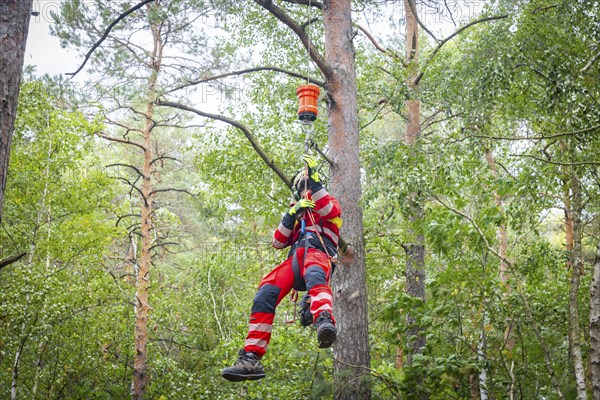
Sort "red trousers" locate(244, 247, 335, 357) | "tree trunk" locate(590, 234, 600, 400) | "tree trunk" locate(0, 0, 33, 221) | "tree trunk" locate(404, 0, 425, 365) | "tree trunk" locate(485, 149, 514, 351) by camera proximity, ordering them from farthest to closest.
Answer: "tree trunk" locate(404, 0, 425, 365)
"tree trunk" locate(485, 149, 514, 351)
"tree trunk" locate(590, 234, 600, 400)
"red trousers" locate(244, 247, 335, 357)
"tree trunk" locate(0, 0, 33, 221)

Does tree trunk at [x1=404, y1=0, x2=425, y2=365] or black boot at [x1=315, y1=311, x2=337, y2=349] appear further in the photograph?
tree trunk at [x1=404, y1=0, x2=425, y2=365]

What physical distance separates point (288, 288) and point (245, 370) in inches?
29.1

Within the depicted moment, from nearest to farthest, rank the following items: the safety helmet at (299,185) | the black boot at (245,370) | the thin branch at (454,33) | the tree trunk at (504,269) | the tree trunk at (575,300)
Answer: the black boot at (245,370), the safety helmet at (299,185), the tree trunk at (575,300), the tree trunk at (504,269), the thin branch at (454,33)

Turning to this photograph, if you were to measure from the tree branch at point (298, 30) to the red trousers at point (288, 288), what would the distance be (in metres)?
2.41

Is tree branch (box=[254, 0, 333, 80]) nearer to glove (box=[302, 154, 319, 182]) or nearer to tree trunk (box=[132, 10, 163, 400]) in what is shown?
glove (box=[302, 154, 319, 182])

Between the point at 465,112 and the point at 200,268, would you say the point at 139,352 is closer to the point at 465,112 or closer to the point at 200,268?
the point at 200,268

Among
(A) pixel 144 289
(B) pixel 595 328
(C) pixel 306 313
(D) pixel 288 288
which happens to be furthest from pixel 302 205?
(A) pixel 144 289

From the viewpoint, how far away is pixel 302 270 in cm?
469

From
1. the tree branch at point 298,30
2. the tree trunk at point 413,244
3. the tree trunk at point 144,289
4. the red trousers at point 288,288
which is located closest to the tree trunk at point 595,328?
the red trousers at point 288,288

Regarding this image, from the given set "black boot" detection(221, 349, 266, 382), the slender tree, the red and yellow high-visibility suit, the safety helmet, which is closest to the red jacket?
the red and yellow high-visibility suit

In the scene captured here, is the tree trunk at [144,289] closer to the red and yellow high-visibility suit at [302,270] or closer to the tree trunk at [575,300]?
the red and yellow high-visibility suit at [302,270]

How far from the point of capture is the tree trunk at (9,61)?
10.4 feet

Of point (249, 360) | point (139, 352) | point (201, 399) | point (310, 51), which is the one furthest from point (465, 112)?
point (139, 352)

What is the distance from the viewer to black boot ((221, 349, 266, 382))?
14.0 feet
